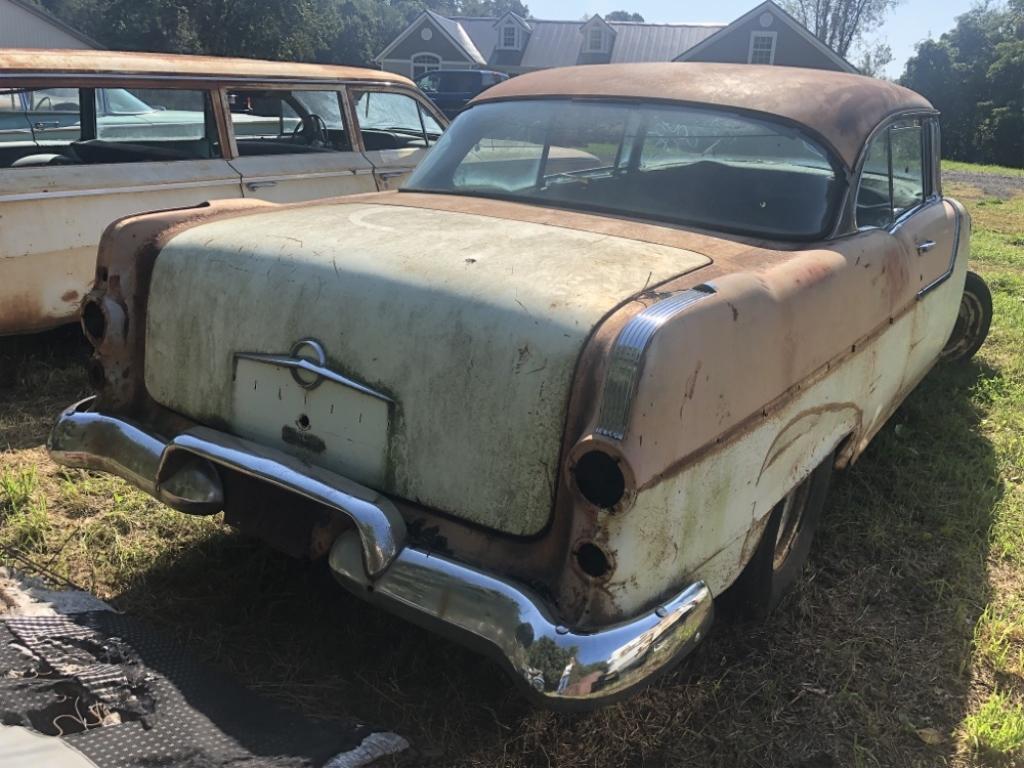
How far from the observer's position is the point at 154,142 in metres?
5.28

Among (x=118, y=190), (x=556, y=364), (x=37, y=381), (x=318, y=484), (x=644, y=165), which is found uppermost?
(x=644, y=165)

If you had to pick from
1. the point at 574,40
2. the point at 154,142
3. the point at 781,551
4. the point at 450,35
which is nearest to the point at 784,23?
the point at 574,40

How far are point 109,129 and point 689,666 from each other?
4673 millimetres

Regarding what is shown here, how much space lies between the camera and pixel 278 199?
5414 mm

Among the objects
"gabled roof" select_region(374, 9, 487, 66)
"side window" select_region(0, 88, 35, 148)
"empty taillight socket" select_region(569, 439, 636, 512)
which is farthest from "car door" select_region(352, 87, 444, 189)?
"gabled roof" select_region(374, 9, 487, 66)

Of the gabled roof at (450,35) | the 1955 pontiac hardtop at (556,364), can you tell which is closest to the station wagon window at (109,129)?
the 1955 pontiac hardtop at (556,364)

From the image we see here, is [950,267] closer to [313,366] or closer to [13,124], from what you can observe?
[313,366]

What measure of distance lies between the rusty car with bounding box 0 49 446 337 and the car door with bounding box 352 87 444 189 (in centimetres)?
1

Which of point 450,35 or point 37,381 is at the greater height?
point 450,35

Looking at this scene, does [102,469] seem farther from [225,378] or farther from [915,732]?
[915,732]

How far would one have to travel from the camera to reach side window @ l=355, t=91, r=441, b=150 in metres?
6.11

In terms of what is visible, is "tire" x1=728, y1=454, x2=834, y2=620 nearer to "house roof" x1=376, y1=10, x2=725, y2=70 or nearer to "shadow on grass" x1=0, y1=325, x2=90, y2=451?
"shadow on grass" x1=0, y1=325, x2=90, y2=451

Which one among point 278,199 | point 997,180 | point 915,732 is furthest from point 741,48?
point 915,732

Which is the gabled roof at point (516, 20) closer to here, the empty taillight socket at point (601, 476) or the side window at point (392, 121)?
the side window at point (392, 121)
